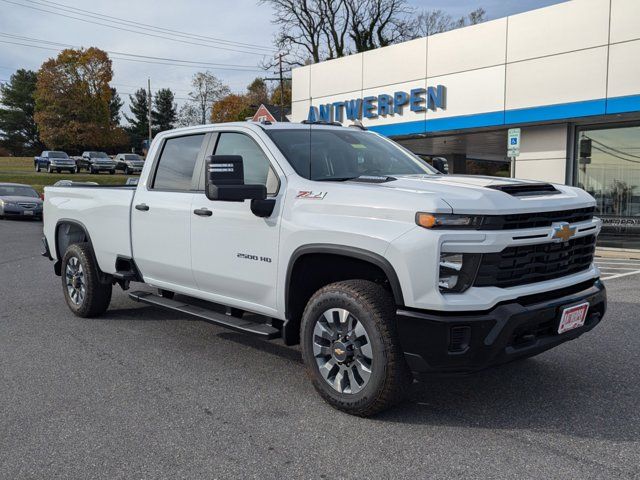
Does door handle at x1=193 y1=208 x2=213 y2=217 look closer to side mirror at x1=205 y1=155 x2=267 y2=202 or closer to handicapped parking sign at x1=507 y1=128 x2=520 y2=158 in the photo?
side mirror at x1=205 y1=155 x2=267 y2=202

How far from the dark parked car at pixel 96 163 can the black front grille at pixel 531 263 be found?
153 feet

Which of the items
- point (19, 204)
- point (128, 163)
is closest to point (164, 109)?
point (128, 163)

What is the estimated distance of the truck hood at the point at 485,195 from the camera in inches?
137

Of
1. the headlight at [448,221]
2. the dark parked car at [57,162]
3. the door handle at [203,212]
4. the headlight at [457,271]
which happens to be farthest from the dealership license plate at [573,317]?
the dark parked car at [57,162]

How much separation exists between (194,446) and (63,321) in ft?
12.3

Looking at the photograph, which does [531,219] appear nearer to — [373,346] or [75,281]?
[373,346]

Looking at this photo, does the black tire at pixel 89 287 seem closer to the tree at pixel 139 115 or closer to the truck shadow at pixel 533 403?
the truck shadow at pixel 533 403

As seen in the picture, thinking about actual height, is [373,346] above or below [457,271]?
below

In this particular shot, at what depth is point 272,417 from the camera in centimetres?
391

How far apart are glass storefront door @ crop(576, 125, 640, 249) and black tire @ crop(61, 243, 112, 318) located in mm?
13707

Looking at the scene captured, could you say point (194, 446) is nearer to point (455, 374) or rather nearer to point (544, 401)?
point (455, 374)

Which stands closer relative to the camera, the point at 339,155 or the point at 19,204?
the point at 339,155

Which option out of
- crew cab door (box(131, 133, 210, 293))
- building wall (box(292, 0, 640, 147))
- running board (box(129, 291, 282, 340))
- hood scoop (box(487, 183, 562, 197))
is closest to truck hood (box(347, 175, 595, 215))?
hood scoop (box(487, 183, 562, 197))

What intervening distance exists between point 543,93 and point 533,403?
1321cm
